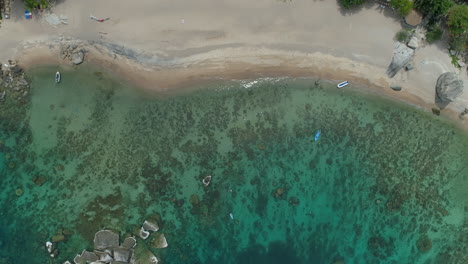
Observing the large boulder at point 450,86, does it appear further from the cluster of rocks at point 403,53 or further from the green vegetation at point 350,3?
the green vegetation at point 350,3

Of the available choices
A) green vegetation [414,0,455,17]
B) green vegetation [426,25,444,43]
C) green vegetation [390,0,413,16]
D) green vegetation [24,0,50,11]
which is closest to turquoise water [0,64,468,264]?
green vegetation [24,0,50,11]

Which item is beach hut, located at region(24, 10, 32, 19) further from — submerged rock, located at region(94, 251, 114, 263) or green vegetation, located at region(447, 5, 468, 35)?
green vegetation, located at region(447, 5, 468, 35)

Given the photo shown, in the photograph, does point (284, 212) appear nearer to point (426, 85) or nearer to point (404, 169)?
point (404, 169)

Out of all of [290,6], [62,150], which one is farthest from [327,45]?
[62,150]


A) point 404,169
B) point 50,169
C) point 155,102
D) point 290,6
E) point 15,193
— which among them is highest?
point 290,6


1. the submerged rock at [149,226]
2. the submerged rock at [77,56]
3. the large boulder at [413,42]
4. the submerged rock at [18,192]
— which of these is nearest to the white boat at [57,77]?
the submerged rock at [77,56]

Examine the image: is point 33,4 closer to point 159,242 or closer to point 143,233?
point 143,233

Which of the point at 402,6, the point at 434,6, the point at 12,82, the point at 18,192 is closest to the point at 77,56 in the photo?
the point at 12,82
